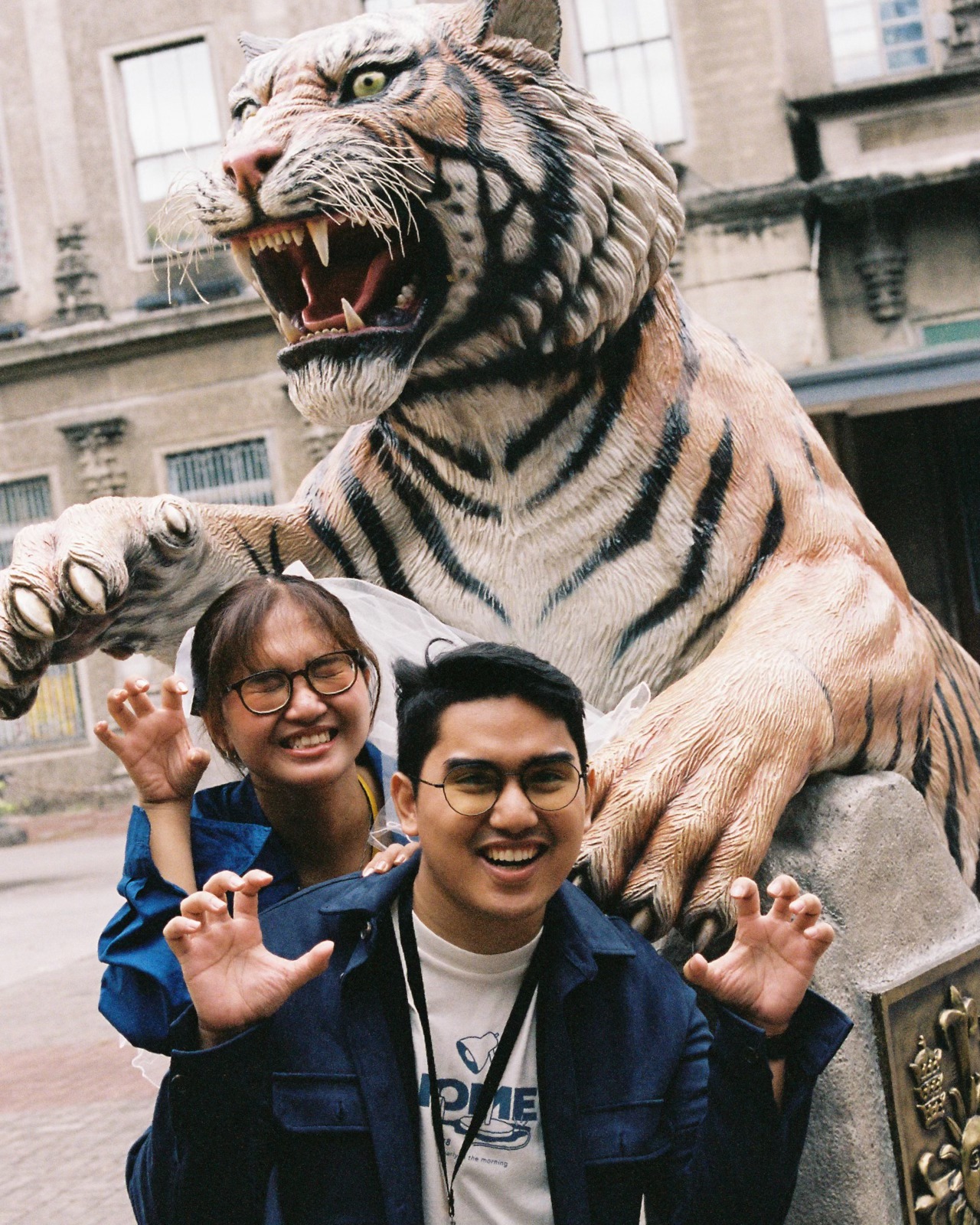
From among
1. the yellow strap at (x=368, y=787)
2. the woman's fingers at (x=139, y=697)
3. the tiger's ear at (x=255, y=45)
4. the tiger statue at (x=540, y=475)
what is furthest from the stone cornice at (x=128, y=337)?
the woman's fingers at (x=139, y=697)

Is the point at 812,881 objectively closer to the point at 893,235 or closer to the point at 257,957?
the point at 257,957

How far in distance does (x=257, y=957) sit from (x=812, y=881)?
3.07 ft

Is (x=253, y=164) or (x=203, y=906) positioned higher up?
(x=253, y=164)

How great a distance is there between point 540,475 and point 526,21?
69 centimetres

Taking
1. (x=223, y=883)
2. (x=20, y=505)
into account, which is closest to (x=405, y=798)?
(x=223, y=883)

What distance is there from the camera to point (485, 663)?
1.60 metres

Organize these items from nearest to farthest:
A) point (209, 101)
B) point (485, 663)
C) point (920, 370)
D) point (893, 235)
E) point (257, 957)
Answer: point (257, 957), point (485, 663), point (920, 370), point (893, 235), point (209, 101)

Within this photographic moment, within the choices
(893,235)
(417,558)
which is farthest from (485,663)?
(893,235)

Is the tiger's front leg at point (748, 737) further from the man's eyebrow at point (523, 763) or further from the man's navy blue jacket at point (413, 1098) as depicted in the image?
the man's eyebrow at point (523, 763)

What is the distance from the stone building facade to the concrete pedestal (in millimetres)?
5901

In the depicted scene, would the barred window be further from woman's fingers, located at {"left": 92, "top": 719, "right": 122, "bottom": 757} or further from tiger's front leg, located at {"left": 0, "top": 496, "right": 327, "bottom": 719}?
woman's fingers, located at {"left": 92, "top": 719, "right": 122, "bottom": 757}

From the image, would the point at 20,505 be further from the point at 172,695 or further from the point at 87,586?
the point at 172,695

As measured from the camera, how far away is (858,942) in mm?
2105

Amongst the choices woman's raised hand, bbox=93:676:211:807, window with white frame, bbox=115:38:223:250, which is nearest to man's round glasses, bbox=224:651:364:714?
woman's raised hand, bbox=93:676:211:807
